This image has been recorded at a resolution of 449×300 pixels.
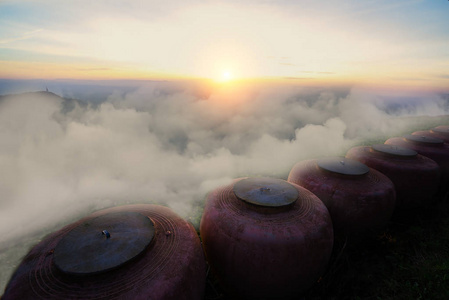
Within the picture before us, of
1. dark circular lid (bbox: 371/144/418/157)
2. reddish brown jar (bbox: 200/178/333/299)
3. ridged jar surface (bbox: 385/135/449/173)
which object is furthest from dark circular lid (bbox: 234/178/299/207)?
ridged jar surface (bbox: 385/135/449/173)

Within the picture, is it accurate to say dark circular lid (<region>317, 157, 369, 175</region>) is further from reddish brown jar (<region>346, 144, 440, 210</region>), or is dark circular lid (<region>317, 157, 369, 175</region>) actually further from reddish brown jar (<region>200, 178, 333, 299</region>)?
reddish brown jar (<region>200, 178, 333, 299</region>)

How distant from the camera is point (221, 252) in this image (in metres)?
4.18

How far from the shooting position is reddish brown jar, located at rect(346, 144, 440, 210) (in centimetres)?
705

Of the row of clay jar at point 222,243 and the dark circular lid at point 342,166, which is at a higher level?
the dark circular lid at point 342,166

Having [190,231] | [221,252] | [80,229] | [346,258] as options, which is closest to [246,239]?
[221,252]

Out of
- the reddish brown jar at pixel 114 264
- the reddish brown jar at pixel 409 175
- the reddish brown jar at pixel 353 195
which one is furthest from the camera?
the reddish brown jar at pixel 409 175

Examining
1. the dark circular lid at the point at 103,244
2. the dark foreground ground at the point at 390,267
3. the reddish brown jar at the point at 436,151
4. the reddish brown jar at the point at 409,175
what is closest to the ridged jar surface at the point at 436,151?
the reddish brown jar at the point at 436,151

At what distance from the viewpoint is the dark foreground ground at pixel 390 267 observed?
4.98m

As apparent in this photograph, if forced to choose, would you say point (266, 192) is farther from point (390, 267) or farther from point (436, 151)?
point (436, 151)

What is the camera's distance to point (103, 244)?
122 inches

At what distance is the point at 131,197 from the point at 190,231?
13260 millimetres

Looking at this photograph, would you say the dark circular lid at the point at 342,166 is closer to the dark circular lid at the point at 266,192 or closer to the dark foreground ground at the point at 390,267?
the dark foreground ground at the point at 390,267

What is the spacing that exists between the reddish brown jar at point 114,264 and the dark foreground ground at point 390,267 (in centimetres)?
236

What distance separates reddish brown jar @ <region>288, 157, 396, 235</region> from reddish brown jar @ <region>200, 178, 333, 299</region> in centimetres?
133
